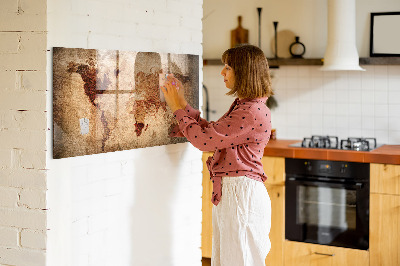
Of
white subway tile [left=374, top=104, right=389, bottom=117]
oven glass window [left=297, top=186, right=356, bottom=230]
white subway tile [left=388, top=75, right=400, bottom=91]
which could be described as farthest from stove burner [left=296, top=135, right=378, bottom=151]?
white subway tile [left=388, top=75, right=400, bottom=91]

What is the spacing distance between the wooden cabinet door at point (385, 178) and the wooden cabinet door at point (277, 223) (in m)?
0.66

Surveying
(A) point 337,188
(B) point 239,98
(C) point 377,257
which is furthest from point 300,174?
(B) point 239,98

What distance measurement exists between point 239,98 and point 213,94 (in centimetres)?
250

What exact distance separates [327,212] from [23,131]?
8.64 feet

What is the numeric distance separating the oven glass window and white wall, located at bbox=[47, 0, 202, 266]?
4.42 feet

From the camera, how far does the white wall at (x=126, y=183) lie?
2.29m

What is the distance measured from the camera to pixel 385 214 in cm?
402

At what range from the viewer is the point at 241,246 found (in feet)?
8.98

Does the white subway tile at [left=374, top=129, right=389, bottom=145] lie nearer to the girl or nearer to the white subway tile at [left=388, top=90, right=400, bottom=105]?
the white subway tile at [left=388, top=90, right=400, bottom=105]

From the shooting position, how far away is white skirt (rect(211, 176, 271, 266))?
2736 mm

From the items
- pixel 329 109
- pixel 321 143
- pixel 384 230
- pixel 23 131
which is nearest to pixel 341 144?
pixel 321 143

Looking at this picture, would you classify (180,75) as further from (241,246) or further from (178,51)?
(241,246)

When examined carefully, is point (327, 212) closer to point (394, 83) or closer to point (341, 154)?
point (341, 154)

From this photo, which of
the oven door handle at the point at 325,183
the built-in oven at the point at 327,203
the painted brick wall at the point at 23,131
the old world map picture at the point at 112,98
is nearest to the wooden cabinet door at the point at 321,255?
the built-in oven at the point at 327,203
